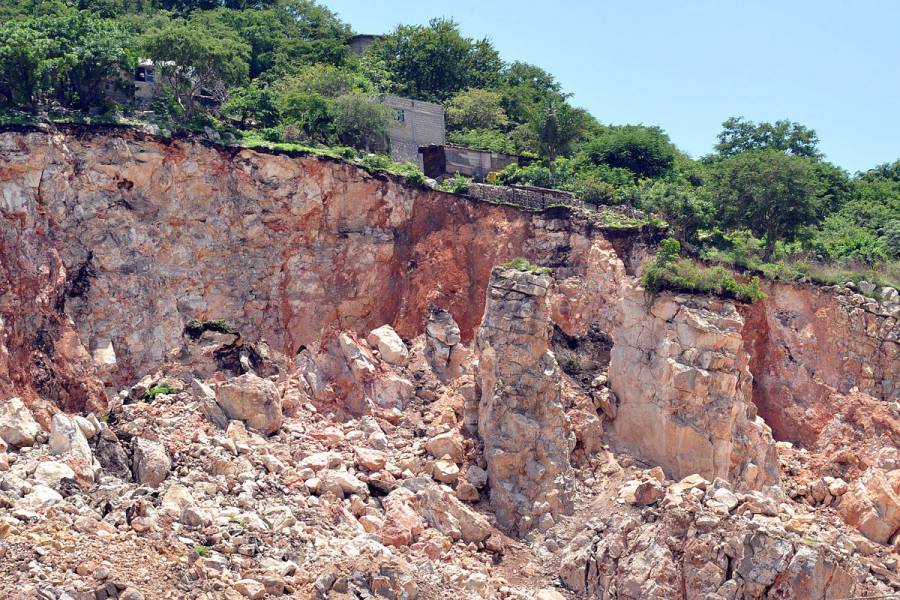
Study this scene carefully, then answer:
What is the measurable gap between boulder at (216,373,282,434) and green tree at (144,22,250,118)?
29.4 feet

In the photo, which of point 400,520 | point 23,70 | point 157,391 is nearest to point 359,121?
point 23,70

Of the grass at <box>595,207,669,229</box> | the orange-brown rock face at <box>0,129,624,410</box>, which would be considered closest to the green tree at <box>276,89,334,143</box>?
the orange-brown rock face at <box>0,129,624,410</box>

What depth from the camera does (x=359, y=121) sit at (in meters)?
37.8

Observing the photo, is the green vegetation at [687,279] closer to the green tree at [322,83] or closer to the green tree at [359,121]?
the green tree at [359,121]

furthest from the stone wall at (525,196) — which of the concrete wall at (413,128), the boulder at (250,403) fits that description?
the boulder at (250,403)

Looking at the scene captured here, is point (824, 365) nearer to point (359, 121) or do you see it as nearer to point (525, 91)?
point (359, 121)

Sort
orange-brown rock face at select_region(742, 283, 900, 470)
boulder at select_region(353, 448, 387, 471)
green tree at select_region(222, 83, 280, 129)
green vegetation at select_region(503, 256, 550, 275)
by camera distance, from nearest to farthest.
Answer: boulder at select_region(353, 448, 387, 471)
green vegetation at select_region(503, 256, 550, 275)
orange-brown rock face at select_region(742, 283, 900, 470)
green tree at select_region(222, 83, 280, 129)

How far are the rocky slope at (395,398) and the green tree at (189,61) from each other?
11.6 ft

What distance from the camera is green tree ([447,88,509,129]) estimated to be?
4494 centimetres

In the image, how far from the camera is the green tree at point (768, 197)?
37.8 m

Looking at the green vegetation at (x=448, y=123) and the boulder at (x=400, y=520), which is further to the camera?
the green vegetation at (x=448, y=123)

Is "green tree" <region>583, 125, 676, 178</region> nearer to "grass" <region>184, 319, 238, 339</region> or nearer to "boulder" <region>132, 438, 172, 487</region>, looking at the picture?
"grass" <region>184, 319, 238, 339</region>

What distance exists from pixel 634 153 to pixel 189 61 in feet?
47.5

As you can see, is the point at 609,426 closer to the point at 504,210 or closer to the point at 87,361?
the point at 504,210
